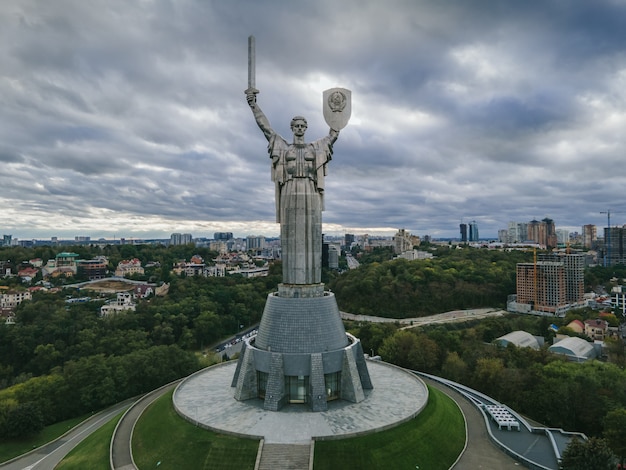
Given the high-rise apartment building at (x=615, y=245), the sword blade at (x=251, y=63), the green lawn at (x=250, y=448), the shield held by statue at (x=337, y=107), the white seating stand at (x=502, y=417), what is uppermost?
the sword blade at (x=251, y=63)

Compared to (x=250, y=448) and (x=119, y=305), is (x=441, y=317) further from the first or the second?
(x=250, y=448)

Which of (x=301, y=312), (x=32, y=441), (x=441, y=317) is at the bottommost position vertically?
(x=441, y=317)

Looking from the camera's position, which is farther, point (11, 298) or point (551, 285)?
point (551, 285)

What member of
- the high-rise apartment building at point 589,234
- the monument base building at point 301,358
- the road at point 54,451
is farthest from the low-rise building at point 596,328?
the high-rise apartment building at point 589,234


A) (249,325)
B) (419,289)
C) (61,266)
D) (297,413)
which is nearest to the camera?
(297,413)

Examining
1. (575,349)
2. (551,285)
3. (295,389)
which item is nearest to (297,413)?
(295,389)

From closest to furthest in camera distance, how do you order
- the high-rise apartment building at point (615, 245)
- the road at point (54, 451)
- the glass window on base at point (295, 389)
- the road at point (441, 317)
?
1. the glass window on base at point (295, 389)
2. the road at point (54, 451)
3. the road at point (441, 317)
4. the high-rise apartment building at point (615, 245)

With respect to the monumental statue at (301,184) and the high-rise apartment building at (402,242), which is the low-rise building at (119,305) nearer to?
the monumental statue at (301,184)
